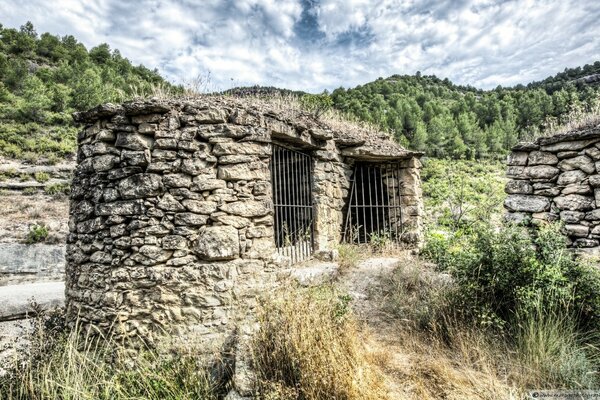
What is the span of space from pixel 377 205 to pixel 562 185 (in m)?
3.53

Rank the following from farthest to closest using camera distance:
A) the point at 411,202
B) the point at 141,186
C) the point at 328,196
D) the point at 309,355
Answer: the point at 411,202 → the point at 328,196 → the point at 141,186 → the point at 309,355

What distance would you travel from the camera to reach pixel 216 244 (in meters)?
3.70

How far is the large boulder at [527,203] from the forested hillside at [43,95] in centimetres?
1143

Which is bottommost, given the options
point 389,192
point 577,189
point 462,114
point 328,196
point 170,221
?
point 170,221

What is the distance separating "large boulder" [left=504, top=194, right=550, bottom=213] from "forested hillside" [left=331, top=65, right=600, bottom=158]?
1846 centimetres

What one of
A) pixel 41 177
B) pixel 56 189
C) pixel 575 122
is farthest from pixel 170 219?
pixel 41 177

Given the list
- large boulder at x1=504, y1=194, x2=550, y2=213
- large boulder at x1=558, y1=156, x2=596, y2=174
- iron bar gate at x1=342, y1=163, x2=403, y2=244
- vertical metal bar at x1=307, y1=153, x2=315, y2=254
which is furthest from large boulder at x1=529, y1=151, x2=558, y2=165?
vertical metal bar at x1=307, y1=153, x2=315, y2=254

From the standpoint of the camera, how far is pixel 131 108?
12.3 ft

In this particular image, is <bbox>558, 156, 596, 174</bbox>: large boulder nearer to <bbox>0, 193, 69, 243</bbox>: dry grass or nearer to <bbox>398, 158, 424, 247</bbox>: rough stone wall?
<bbox>398, 158, 424, 247</bbox>: rough stone wall

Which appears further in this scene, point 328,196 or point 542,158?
point 328,196

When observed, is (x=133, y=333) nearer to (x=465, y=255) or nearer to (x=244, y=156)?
(x=244, y=156)

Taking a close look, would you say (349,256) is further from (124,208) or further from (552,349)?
(124,208)

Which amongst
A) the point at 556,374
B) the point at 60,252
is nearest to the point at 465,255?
the point at 556,374

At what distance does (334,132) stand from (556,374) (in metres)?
5.19
